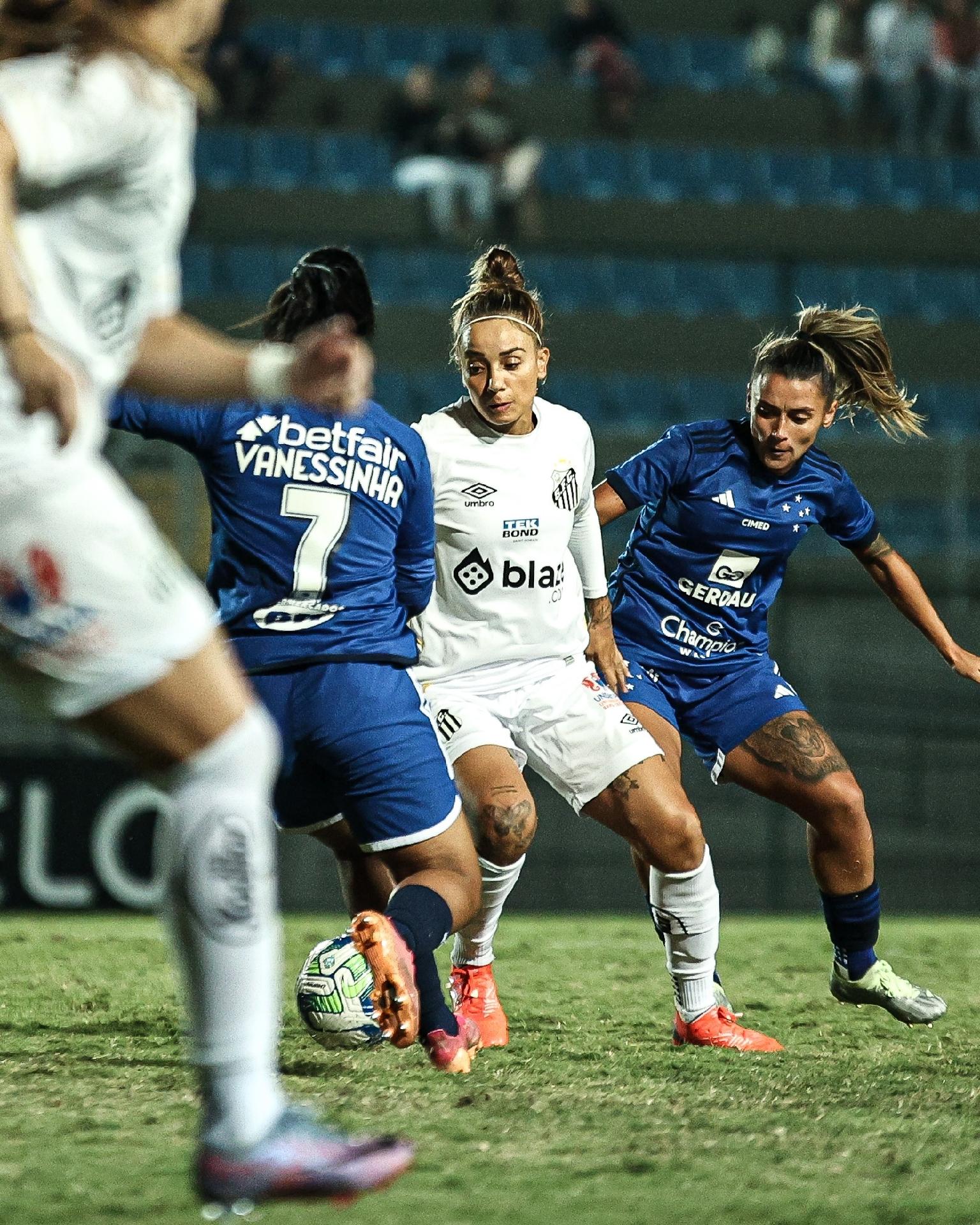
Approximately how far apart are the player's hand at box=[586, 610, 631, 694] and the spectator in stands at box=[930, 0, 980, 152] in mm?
13921

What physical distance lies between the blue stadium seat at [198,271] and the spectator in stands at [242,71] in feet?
9.99

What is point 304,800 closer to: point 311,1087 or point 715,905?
point 311,1087

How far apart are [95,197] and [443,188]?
12.8 m

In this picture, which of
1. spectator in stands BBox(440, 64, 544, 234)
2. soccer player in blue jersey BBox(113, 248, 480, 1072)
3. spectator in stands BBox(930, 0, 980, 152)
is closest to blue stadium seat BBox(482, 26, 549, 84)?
spectator in stands BBox(440, 64, 544, 234)

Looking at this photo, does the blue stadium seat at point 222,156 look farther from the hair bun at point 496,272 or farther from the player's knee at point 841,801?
the player's knee at point 841,801

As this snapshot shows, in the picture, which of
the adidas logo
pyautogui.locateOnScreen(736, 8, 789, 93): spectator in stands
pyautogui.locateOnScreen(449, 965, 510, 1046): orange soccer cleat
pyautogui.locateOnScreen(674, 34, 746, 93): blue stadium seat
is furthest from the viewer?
pyautogui.locateOnScreen(674, 34, 746, 93): blue stadium seat

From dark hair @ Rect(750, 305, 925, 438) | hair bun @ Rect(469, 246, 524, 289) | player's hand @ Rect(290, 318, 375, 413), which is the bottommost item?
player's hand @ Rect(290, 318, 375, 413)

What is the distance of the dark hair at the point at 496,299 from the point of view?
14.5 feet

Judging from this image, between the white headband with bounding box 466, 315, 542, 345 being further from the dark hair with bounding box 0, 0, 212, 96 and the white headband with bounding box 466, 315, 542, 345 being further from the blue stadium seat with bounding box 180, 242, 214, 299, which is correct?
the blue stadium seat with bounding box 180, 242, 214, 299

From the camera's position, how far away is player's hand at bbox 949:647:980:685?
4.93 metres

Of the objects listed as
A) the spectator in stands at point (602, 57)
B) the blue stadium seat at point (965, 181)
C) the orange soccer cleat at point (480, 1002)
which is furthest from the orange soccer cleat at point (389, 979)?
the spectator in stands at point (602, 57)

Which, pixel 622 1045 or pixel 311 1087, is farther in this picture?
pixel 622 1045

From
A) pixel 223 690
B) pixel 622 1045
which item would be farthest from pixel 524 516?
pixel 223 690

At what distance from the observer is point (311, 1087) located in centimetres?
352
